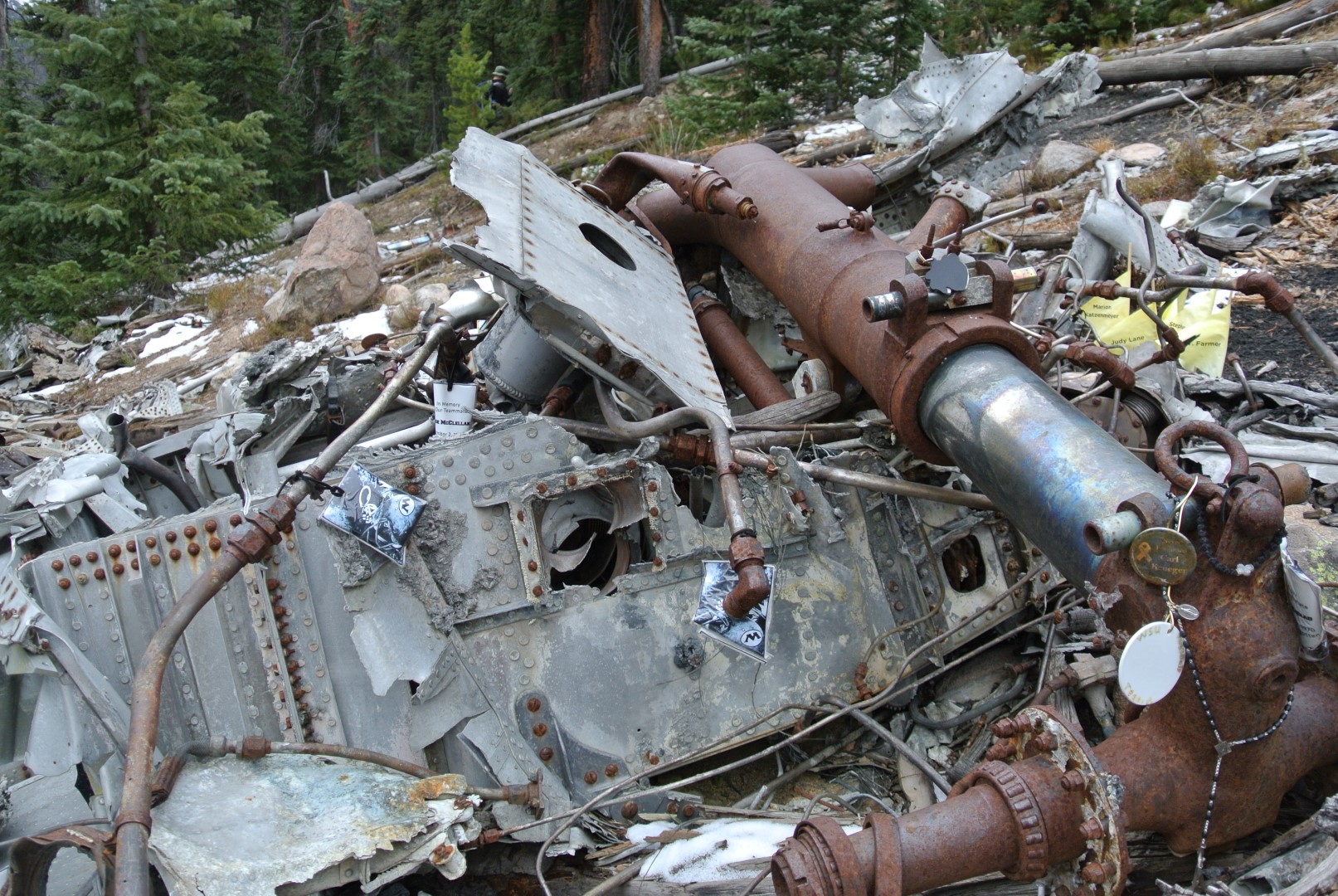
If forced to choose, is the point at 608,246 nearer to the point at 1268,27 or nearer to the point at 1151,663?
the point at 1151,663

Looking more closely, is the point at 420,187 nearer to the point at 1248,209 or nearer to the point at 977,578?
the point at 1248,209

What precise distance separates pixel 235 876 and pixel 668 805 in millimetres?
1324

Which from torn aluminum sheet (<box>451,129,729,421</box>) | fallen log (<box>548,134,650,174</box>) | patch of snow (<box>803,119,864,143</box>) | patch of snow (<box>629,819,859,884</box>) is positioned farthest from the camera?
fallen log (<box>548,134,650,174</box>)

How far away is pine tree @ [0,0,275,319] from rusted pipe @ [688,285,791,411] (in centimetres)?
745

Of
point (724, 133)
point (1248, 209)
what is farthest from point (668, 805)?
point (724, 133)

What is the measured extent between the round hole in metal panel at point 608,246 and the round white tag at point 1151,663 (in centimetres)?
285

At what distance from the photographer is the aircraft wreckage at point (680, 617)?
210cm

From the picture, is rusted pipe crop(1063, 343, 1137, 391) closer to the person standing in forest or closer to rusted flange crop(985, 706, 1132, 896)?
rusted flange crop(985, 706, 1132, 896)

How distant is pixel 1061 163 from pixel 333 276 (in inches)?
249

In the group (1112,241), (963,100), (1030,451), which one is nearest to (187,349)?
(963,100)

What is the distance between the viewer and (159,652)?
8.46 ft

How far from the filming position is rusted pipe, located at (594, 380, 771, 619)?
2.59 m

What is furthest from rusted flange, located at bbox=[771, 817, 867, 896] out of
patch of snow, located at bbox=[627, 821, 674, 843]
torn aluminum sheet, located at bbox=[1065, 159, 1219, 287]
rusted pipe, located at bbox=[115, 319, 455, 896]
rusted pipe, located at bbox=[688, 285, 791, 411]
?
torn aluminum sheet, located at bbox=[1065, 159, 1219, 287]

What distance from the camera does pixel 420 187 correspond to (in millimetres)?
14062
